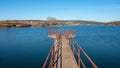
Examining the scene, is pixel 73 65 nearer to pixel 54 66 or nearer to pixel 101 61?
pixel 54 66

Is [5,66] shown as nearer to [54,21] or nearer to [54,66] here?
[54,66]

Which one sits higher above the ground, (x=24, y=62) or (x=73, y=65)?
(x=73, y=65)

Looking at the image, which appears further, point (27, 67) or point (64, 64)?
point (27, 67)

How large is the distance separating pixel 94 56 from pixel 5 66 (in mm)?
10397

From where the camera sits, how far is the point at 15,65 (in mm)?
16891

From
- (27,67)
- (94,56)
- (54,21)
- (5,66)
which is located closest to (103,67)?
(94,56)

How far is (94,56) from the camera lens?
20953mm

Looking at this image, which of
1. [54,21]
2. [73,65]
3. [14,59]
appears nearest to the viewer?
[73,65]

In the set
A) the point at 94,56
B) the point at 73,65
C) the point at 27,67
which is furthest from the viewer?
the point at 94,56

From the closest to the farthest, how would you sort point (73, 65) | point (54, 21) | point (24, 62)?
1. point (73, 65)
2. point (24, 62)
3. point (54, 21)

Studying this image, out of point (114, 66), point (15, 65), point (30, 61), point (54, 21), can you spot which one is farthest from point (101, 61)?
point (54, 21)

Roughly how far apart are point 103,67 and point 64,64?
25.8 ft

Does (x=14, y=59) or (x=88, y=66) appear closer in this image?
(x=88, y=66)

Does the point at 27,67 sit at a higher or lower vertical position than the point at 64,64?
lower
